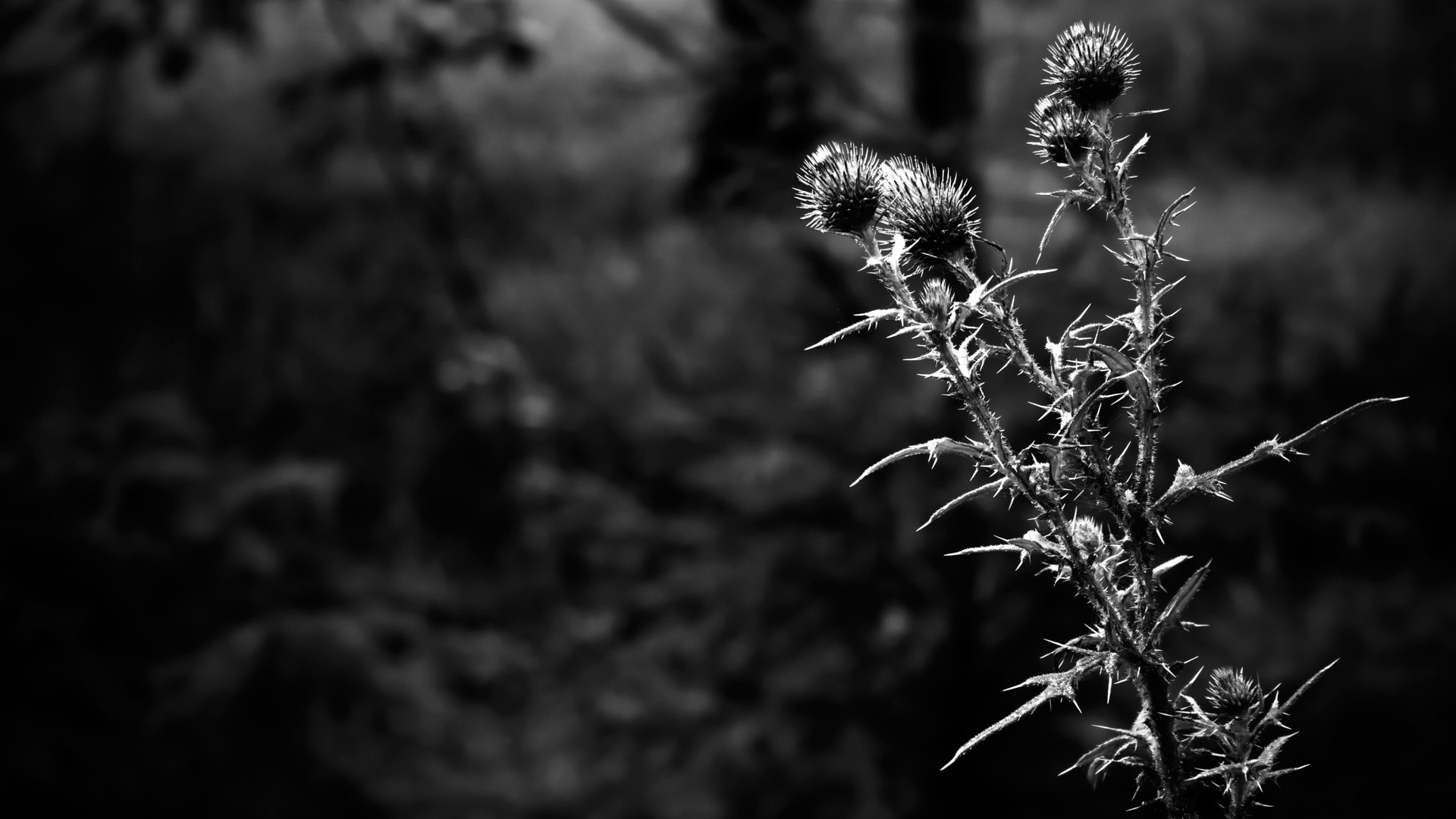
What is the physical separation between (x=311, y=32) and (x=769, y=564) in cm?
230

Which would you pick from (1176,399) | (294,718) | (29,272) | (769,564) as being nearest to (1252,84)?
(1176,399)

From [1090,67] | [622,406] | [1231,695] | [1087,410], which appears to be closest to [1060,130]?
[1090,67]

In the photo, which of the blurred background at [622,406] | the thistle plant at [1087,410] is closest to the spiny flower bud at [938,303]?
the thistle plant at [1087,410]

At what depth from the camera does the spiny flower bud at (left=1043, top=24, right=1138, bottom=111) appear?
0.49 metres

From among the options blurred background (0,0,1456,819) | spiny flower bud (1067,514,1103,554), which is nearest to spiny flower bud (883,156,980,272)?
spiny flower bud (1067,514,1103,554)

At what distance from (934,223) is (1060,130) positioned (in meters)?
0.09

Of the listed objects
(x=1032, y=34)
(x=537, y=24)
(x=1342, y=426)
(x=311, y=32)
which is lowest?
(x=1342, y=426)

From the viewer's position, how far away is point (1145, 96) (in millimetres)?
2723

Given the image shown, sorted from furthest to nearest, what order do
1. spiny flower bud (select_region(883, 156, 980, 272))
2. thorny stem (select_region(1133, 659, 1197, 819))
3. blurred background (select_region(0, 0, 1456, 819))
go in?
1. blurred background (select_region(0, 0, 1456, 819))
2. spiny flower bud (select_region(883, 156, 980, 272))
3. thorny stem (select_region(1133, 659, 1197, 819))

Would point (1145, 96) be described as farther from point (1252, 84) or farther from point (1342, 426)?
point (1342, 426)

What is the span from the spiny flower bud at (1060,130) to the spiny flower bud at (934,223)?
0.18ft

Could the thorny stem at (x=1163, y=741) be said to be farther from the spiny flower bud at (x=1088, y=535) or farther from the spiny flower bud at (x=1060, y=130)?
the spiny flower bud at (x=1060, y=130)

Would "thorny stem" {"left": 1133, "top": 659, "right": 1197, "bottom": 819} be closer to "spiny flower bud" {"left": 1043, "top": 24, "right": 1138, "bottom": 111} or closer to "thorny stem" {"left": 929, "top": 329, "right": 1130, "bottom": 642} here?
"thorny stem" {"left": 929, "top": 329, "right": 1130, "bottom": 642}

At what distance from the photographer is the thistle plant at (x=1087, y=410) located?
0.41 metres
